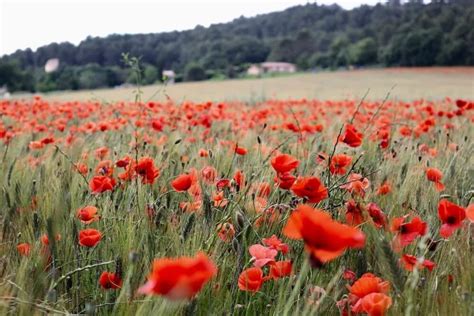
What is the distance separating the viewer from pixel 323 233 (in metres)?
0.54

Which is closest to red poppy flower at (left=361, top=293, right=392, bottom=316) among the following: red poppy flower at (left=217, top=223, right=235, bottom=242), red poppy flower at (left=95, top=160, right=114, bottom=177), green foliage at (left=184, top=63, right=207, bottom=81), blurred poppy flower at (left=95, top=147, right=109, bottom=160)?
red poppy flower at (left=217, top=223, right=235, bottom=242)

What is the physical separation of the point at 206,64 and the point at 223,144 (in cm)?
3747

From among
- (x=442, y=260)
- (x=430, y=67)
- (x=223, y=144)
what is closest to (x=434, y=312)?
(x=442, y=260)

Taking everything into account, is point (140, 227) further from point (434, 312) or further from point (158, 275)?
point (158, 275)

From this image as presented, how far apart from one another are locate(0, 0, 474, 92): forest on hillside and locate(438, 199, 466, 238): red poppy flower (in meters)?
25.4

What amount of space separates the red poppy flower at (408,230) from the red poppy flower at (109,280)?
1.66 feet

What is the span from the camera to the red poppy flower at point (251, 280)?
34.5 inches

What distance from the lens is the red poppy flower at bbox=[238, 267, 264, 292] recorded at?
2.87ft

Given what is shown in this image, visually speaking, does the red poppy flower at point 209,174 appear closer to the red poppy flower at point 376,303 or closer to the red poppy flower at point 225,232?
the red poppy flower at point 225,232

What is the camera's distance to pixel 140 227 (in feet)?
4.01

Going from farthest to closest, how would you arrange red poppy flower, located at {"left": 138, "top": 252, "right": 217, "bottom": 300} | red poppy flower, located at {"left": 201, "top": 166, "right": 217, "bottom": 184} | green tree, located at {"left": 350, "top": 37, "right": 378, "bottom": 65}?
green tree, located at {"left": 350, "top": 37, "right": 378, "bottom": 65} < red poppy flower, located at {"left": 201, "top": 166, "right": 217, "bottom": 184} < red poppy flower, located at {"left": 138, "top": 252, "right": 217, "bottom": 300}

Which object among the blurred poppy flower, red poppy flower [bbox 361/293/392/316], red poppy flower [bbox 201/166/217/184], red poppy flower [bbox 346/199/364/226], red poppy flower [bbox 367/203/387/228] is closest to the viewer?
red poppy flower [bbox 361/293/392/316]

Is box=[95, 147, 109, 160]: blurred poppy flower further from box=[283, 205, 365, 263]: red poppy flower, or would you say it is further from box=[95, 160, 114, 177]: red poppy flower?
box=[283, 205, 365, 263]: red poppy flower

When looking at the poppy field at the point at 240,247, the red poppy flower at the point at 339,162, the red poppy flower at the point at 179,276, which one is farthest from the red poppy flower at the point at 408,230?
the red poppy flower at the point at 179,276
